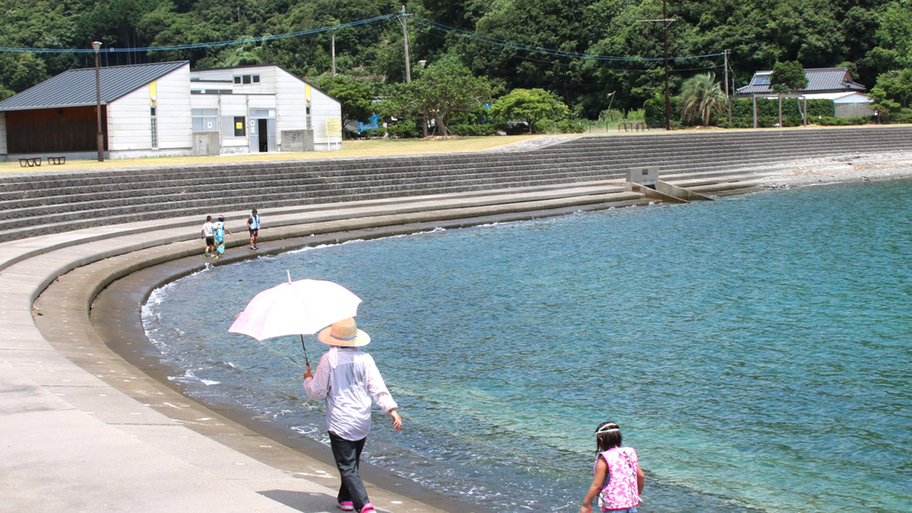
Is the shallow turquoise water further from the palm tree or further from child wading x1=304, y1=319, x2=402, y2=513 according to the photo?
the palm tree

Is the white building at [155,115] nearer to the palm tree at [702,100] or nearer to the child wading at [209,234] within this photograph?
the child wading at [209,234]

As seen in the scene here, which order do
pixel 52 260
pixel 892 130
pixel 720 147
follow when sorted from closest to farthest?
pixel 52 260
pixel 720 147
pixel 892 130

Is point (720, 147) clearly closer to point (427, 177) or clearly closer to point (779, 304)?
point (427, 177)

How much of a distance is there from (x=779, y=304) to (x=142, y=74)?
38088 mm

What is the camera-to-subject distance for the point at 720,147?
184 feet

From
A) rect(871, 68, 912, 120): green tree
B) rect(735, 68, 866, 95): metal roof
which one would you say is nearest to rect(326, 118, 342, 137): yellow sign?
rect(735, 68, 866, 95): metal roof

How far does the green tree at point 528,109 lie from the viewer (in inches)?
2557

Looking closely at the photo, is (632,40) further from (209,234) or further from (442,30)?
(209,234)

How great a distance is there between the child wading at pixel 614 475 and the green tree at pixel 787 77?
232 feet

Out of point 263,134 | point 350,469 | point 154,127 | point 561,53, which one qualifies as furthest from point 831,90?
point 350,469

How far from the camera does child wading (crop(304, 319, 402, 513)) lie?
7.53 m

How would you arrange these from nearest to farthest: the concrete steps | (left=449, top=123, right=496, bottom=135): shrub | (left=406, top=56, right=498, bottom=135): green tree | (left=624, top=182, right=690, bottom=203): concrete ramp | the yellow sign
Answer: the concrete steps → (left=624, top=182, right=690, bottom=203): concrete ramp → the yellow sign → (left=406, top=56, right=498, bottom=135): green tree → (left=449, top=123, right=496, bottom=135): shrub

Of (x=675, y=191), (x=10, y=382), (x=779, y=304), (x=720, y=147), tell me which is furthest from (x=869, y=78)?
(x=10, y=382)

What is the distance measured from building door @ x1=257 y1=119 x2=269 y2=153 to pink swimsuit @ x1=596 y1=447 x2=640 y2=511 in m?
49.0
